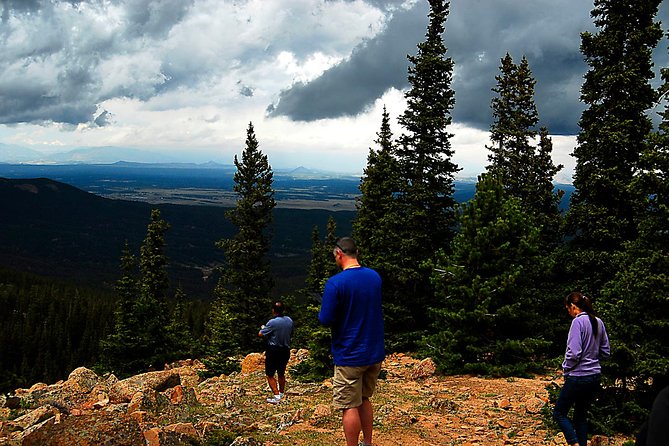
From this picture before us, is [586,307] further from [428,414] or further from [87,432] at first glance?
[87,432]

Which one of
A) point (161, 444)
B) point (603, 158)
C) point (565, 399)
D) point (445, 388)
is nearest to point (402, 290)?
point (445, 388)

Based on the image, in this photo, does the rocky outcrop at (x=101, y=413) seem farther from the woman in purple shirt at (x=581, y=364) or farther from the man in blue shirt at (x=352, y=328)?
the woman in purple shirt at (x=581, y=364)

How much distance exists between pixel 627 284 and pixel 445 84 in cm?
1421

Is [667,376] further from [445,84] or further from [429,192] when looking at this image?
[445,84]

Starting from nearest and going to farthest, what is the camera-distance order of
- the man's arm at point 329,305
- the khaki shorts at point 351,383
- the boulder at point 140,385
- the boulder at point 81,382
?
the man's arm at point 329,305 < the khaki shorts at point 351,383 < the boulder at point 140,385 < the boulder at point 81,382

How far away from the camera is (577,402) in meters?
7.03

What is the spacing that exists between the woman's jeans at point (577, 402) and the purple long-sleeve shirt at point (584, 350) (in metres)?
0.12

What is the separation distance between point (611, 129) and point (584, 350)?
12.3 meters

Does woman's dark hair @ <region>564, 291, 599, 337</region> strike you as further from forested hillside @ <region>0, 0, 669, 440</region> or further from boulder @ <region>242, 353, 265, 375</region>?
boulder @ <region>242, 353, 265, 375</region>

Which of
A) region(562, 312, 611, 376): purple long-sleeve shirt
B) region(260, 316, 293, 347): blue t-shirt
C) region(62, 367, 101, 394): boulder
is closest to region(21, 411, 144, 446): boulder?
region(260, 316, 293, 347): blue t-shirt

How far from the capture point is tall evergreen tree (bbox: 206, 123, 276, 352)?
3112 centimetres

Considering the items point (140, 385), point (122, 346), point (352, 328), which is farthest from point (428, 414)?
point (122, 346)

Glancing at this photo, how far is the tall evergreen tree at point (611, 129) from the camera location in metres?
16.2

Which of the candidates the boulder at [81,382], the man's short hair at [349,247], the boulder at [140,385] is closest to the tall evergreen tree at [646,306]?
the man's short hair at [349,247]
